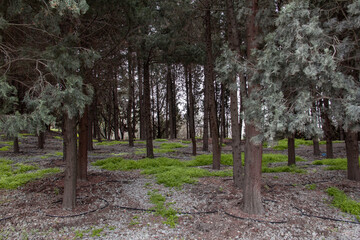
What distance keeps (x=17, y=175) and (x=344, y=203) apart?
7702 mm

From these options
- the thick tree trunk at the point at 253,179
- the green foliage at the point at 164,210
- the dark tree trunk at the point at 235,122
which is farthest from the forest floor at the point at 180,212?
the dark tree trunk at the point at 235,122

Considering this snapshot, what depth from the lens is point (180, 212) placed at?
437 centimetres

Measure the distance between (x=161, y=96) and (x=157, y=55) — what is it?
15.8m

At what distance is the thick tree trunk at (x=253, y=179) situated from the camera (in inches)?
167

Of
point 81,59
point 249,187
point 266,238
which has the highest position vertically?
point 81,59

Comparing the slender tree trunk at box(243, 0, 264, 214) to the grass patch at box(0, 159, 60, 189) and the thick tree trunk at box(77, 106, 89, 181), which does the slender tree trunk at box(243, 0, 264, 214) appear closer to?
the thick tree trunk at box(77, 106, 89, 181)

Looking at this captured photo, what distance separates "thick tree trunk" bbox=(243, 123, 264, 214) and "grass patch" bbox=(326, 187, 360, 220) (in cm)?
153

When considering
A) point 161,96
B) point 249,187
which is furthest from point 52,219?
point 161,96

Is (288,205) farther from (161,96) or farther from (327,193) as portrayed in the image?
(161,96)

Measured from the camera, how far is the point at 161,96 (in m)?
25.4

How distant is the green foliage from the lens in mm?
4055

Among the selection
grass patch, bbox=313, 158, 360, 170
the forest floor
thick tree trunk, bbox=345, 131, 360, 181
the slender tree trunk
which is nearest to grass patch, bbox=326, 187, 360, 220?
the forest floor

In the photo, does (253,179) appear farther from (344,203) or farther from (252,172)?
(344,203)

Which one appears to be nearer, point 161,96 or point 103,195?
point 103,195
